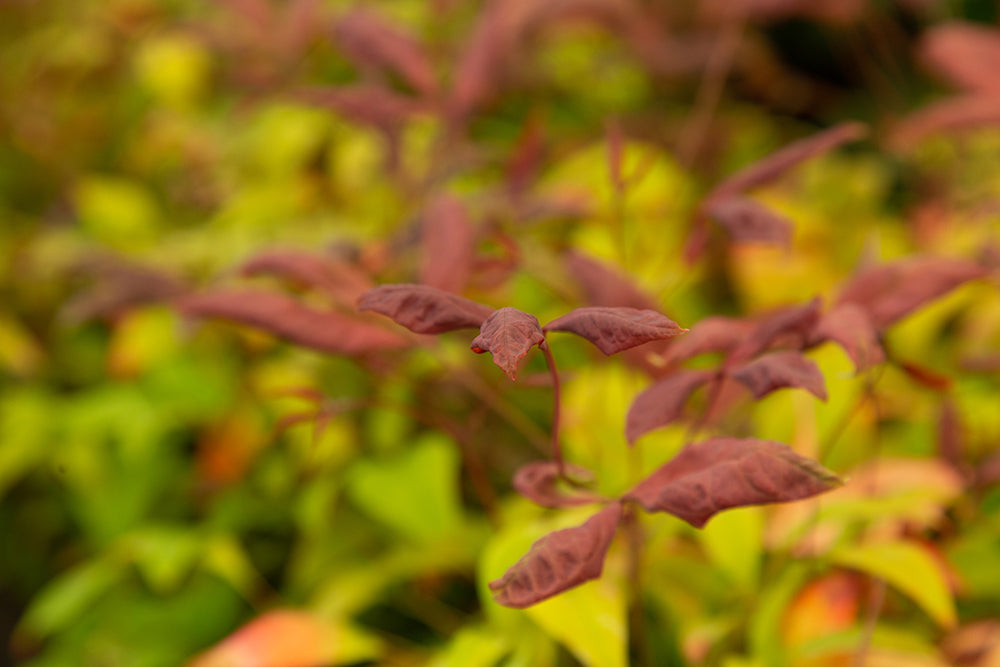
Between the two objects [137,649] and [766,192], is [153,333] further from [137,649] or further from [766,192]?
[766,192]

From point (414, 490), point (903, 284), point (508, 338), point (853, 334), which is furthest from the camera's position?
point (414, 490)

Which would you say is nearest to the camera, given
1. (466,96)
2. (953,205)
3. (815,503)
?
(815,503)

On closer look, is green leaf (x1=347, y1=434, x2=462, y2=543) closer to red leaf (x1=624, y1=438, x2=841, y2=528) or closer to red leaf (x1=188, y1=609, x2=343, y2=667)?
red leaf (x1=188, y1=609, x2=343, y2=667)

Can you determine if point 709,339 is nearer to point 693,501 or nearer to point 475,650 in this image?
point 693,501

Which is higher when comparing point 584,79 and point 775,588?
point 584,79

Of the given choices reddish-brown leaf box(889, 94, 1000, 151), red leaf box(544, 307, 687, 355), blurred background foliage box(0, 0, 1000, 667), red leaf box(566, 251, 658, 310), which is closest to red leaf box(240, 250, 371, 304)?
blurred background foliage box(0, 0, 1000, 667)

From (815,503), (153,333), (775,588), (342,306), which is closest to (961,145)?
(815,503)

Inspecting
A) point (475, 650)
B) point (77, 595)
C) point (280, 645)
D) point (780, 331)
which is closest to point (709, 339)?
point (780, 331)
